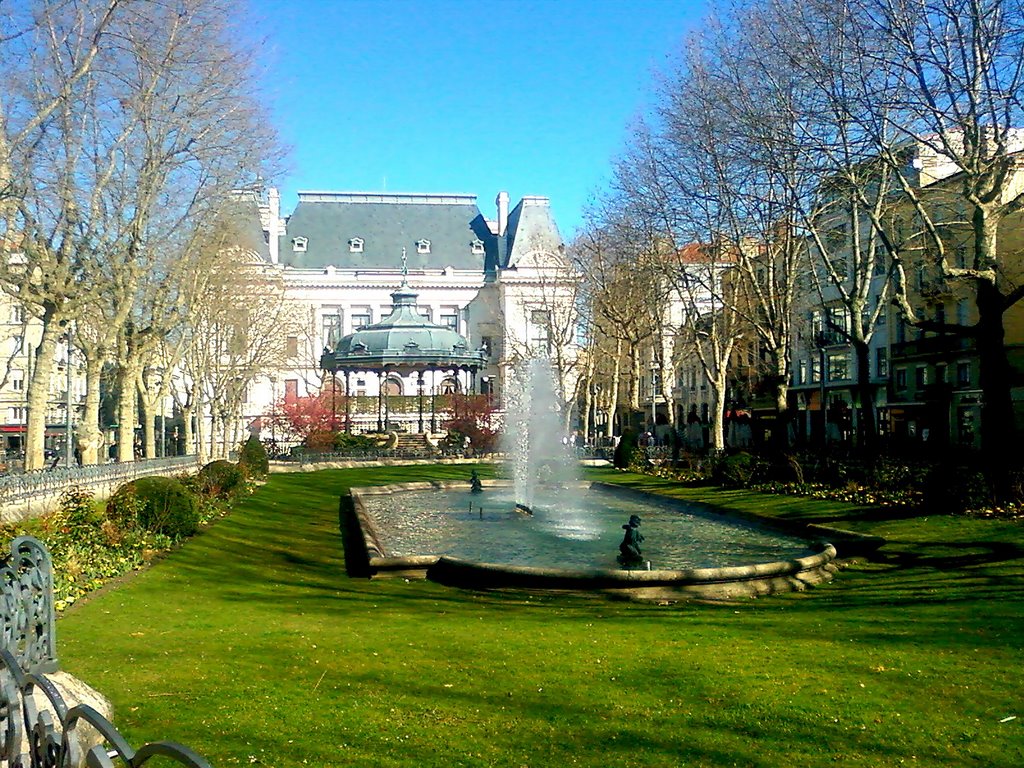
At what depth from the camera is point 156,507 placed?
1669cm

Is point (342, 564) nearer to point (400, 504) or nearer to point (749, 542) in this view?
point (749, 542)

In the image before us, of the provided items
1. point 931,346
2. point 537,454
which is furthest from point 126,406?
point 931,346

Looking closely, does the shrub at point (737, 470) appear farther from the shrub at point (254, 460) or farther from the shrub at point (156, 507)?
the shrub at point (254, 460)

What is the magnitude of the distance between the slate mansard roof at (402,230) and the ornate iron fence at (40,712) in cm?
7735

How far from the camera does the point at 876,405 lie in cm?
5022

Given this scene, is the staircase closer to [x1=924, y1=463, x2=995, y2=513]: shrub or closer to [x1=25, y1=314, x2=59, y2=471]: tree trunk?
[x1=25, y1=314, x2=59, y2=471]: tree trunk

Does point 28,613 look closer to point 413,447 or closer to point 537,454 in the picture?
point 537,454

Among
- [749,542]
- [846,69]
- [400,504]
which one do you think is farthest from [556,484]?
[846,69]

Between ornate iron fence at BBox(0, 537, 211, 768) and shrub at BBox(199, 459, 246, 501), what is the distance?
1745 centimetres

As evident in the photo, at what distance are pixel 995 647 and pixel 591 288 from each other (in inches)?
1337

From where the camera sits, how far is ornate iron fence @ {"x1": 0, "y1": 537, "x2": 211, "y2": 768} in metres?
2.86

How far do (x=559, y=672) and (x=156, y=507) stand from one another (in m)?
11.0

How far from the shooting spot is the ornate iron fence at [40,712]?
286 centimetres

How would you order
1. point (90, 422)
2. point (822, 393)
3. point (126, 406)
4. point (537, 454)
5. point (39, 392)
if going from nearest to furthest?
1. point (39, 392)
2. point (90, 422)
3. point (126, 406)
4. point (537, 454)
5. point (822, 393)
